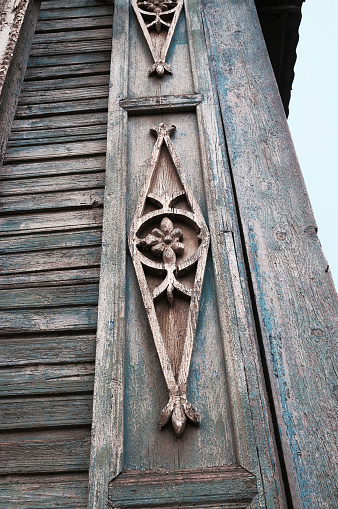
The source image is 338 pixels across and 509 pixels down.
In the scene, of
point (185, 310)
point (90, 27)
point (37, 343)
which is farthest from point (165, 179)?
point (90, 27)

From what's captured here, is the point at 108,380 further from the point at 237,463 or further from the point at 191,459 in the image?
the point at 237,463

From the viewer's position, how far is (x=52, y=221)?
84.0 inches

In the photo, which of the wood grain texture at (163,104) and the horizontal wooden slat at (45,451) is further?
the wood grain texture at (163,104)

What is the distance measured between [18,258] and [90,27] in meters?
1.73

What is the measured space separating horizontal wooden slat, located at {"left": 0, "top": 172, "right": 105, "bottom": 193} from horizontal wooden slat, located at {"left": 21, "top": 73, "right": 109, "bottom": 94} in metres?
0.68

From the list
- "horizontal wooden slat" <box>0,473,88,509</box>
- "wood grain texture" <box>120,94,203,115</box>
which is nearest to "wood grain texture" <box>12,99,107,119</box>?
"wood grain texture" <box>120,94,203,115</box>

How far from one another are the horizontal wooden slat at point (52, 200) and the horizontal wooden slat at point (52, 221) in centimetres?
3

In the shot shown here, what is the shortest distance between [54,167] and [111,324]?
954mm

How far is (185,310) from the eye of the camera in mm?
1730

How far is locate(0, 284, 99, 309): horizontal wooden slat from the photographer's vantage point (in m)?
1.89

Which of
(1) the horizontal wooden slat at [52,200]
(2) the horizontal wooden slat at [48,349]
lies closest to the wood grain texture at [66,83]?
(1) the horizontal wooden slat at [52,200]

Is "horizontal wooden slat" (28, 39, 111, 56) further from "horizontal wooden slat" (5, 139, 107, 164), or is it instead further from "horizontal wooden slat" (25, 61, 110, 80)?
"horizontal wooden slat" (5, 139, 107, 164)

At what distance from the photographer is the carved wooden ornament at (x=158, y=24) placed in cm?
A: 255

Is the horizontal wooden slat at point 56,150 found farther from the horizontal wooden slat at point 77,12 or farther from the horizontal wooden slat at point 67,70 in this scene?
the horizontal wooden slat at point 77,12
